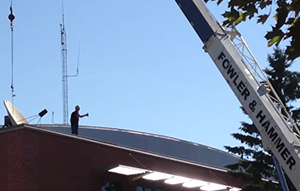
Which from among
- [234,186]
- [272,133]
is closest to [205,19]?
[272,133]

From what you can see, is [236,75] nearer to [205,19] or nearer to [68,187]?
[205,19]

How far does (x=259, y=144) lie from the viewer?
33.8m

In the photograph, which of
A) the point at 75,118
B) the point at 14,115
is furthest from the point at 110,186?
the point at 14,115

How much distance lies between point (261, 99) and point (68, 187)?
26.3ft

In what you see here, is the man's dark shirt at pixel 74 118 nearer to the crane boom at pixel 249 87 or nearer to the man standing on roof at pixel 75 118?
the man standing on roof at pixel 75 118

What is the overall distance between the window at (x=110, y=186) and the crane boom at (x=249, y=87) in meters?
7.24

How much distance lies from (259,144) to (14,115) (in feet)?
43.4

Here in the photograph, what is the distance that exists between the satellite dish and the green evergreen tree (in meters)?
11.3

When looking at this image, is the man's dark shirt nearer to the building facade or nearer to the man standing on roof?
the man standing on roof

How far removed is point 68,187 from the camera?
80.9 feet

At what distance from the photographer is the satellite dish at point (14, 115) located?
25484mm

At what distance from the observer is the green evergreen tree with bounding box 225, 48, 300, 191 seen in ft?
107

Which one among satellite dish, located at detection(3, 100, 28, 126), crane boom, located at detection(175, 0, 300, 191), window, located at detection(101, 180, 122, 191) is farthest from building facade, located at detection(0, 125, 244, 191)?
crane boom, located at detection(175, 0, 300, 191)

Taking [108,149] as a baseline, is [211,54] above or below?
above
